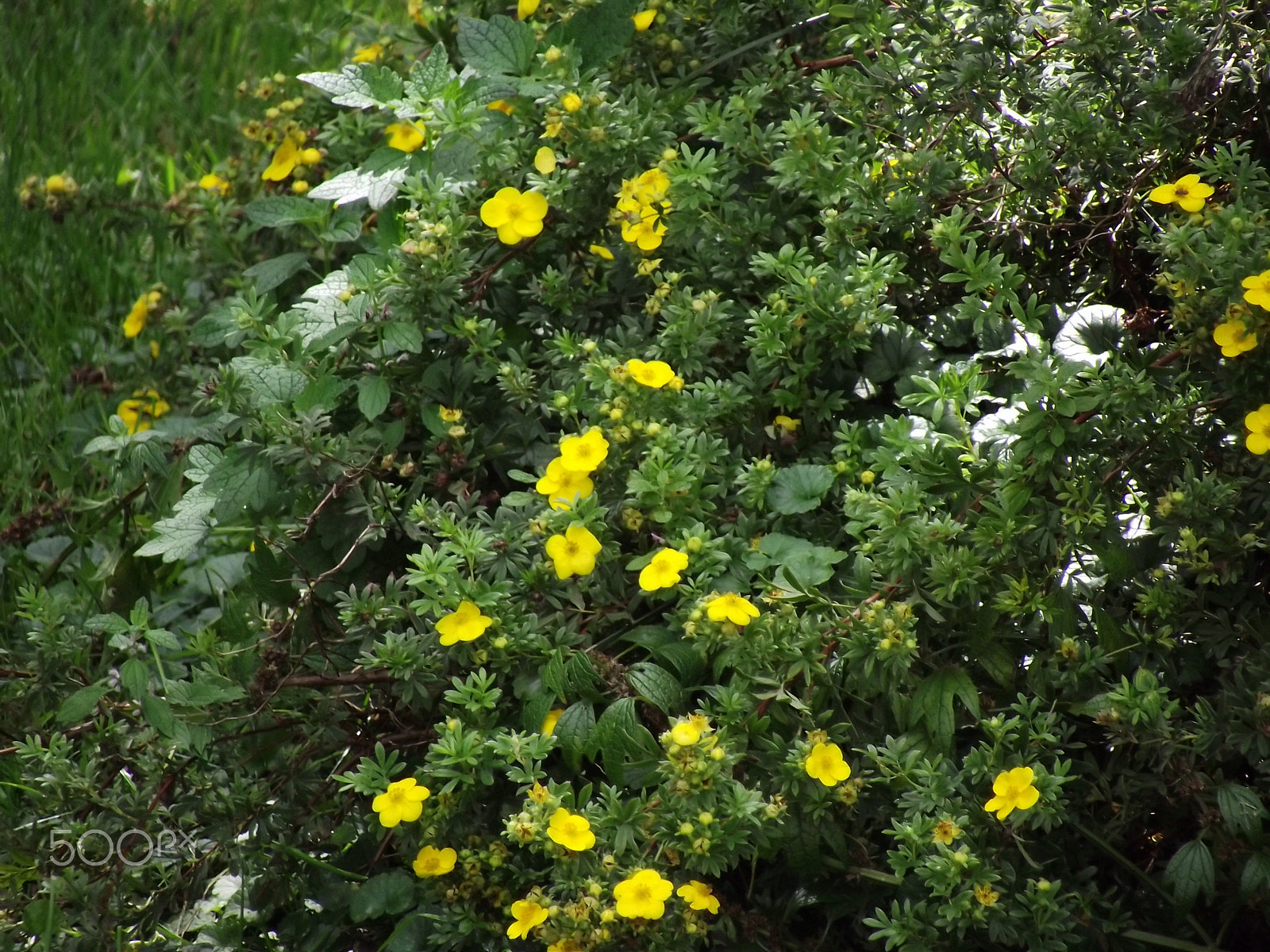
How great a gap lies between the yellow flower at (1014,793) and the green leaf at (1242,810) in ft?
0.69

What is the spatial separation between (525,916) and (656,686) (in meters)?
0.32

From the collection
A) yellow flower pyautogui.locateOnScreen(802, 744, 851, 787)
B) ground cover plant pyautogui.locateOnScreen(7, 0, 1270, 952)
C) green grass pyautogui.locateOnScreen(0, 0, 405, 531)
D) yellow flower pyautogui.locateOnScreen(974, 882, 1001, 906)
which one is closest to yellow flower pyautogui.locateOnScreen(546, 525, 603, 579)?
ground cover plant pyautogui.locateOnScreen(7, 0, 1270, 952)

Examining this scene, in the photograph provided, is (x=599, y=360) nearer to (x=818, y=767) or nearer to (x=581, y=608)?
(x=581, y=608)

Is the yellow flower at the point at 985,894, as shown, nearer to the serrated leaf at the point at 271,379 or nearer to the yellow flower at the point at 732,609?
the yellow flower at the point at 732,609

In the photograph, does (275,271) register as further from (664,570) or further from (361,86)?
(664,570)

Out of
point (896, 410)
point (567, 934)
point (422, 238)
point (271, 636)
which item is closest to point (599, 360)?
point (422, 238)

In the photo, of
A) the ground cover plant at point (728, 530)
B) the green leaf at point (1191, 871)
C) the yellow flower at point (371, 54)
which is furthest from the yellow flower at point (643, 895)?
the yellow flower at point (371, 54)

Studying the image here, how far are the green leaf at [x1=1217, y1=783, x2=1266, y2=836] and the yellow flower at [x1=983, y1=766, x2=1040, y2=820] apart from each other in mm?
210

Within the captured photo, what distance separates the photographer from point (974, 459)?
1542mm

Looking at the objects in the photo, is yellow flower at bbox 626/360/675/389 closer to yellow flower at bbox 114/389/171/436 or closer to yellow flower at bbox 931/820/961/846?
yellow flower at bbox 931/820/961/846

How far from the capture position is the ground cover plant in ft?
4.76

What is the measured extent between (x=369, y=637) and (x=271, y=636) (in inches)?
5.7

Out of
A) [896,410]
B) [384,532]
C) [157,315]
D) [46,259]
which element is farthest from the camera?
[46,259]

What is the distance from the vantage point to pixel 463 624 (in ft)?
5.08
